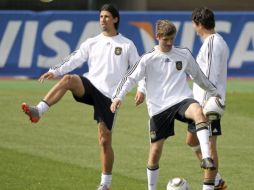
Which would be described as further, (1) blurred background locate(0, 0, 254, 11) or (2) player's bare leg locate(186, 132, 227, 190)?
(1) blurred background locate(0, 0, 254, 11)

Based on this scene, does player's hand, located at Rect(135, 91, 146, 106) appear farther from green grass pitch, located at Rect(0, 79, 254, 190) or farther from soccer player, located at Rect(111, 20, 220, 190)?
green grass pitch, located at Rect(0, 79, 254, 190)

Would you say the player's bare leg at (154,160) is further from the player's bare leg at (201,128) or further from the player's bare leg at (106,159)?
the player's bare leg at (106,159)

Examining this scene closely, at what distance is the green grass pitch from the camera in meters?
13.8

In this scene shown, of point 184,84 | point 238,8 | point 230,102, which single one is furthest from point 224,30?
point 238,8

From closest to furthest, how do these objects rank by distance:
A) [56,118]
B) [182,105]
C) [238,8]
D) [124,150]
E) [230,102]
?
[182,105] < [124,150] < [56,118] < [230,102] < [238,8]

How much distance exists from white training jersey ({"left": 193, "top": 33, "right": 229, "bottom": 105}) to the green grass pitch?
1.72m

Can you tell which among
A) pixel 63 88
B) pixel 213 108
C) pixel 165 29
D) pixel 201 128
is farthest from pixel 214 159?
pixel 63 88

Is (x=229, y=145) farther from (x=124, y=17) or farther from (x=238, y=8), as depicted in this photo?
(x=238, y=8)

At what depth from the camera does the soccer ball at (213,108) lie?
468 inches

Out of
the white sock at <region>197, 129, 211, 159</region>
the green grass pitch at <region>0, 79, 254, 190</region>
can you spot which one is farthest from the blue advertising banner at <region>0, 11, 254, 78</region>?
the white sock at <region>197, 129, 211, 159</region>

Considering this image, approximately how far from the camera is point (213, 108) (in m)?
11.9

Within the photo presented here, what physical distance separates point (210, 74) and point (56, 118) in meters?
8.39

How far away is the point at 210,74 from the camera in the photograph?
12203 mm

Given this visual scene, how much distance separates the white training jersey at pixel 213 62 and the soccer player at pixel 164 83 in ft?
0.73
